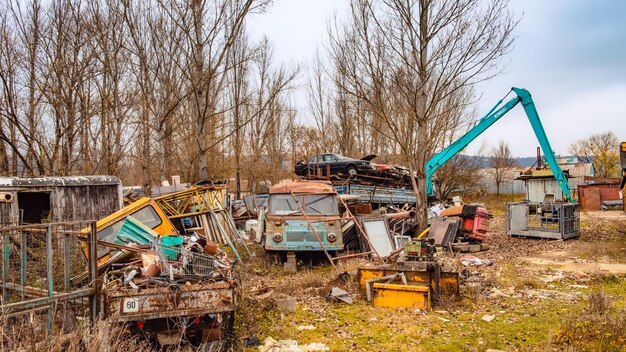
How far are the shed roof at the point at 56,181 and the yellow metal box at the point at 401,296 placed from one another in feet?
25.8

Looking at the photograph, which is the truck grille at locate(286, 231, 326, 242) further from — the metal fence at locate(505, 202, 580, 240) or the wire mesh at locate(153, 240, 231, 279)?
the metal fence at locate(505, 202, 580, 240)

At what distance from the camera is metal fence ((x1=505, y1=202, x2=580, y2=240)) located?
1495 cm

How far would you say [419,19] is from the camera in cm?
1316

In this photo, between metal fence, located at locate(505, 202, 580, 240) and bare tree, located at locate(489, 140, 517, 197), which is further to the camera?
bare tree, located at locate(489, 140, 517, 197)

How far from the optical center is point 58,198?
10648mm

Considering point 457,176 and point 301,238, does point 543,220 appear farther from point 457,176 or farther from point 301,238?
point 457,176

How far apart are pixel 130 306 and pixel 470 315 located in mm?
5154

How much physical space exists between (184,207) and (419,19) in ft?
31.1

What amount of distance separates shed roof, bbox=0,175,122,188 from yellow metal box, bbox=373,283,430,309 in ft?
25.8

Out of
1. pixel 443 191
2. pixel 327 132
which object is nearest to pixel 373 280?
pixel 327 132

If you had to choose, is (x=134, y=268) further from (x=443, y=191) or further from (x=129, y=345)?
(x=443, y=191)

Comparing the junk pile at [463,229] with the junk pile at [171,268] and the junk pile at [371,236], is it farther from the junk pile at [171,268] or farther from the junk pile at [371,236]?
the junk pile at [171,268]

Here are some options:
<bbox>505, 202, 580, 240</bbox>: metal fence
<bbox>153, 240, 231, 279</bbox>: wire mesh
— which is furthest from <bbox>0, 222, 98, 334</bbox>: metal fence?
<bbox>505, 202, 580, 240</bbox>: metal fence

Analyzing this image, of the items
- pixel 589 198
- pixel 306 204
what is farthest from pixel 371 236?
pixel 589 198
